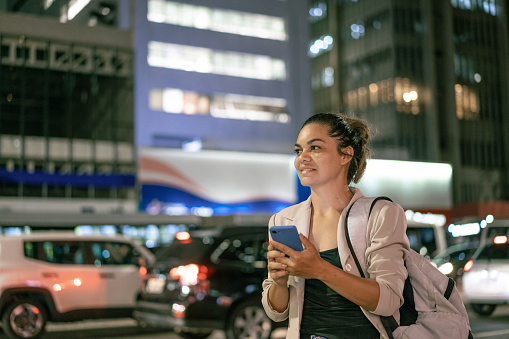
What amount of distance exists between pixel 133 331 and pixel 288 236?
10.5 m

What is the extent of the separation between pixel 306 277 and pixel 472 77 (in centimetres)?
6755

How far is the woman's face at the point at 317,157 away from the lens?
2.82 metres

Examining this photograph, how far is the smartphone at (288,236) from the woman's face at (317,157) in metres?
0.39

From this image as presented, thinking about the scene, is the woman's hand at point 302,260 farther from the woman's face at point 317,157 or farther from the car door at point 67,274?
the car door at point 67,274

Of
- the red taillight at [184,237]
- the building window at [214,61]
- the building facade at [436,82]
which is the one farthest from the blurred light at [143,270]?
the building facade at [436,82]

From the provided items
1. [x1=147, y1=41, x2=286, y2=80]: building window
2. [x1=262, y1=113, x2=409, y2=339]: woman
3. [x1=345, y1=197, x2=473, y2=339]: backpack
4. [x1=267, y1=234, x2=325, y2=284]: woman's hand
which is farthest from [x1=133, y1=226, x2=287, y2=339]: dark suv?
[x1=147, y1=41, x2=286, y2=80]: building window

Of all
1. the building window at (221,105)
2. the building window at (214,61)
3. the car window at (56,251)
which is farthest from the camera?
the building window at (214,61)

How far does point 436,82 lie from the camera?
208 ft

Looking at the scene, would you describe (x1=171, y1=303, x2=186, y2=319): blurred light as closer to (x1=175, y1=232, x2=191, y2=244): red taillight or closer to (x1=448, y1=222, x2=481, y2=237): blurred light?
(x1=175, y1=232, x2=191, y2=244): red taillight

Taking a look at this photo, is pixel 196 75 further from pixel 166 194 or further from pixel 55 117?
pixel 166 194

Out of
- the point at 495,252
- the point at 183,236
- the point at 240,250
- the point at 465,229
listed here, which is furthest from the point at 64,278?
the point at 465,229

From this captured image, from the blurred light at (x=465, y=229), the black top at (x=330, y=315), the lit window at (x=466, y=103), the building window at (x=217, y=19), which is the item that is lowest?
the blurred light at (x=465, y=229)

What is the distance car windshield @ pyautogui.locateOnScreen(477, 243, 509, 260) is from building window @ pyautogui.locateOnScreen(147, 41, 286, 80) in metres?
34.0

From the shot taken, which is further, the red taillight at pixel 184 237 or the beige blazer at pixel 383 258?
the red taillight at pixel 184 237
